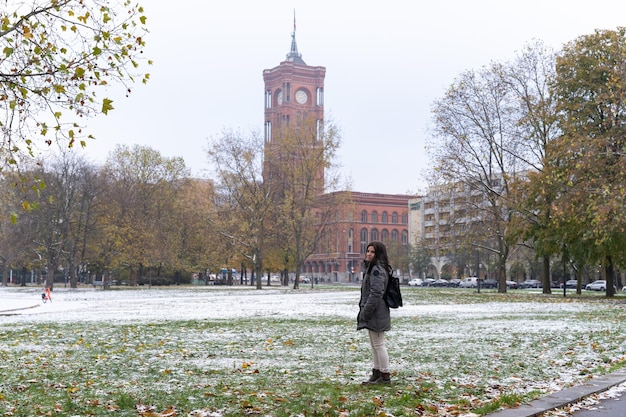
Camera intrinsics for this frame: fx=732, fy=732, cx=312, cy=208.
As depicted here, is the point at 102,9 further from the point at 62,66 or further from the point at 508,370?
the point at 508,370

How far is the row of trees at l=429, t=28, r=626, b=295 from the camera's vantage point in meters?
30.6

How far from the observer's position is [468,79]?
168ft

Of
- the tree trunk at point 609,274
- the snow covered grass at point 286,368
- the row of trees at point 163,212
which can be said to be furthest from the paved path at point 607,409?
the row of trees at point 163,212

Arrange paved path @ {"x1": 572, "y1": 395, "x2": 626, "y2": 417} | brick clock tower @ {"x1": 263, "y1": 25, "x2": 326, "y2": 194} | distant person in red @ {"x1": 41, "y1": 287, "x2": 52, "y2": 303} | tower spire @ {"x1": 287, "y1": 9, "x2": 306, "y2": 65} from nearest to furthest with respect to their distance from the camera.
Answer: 1. paved path @ {"x1": 572, "y1": 395, "x2": 626, "y2": 417}
2. distant person in red @ {"x1": 41, "y1": 287, "x2": 52, "y2": 303}
3. brick clock tower @ {"x1": 263, "y1": 25, "x2": 326, "y2": 194}
4. tower spire @ {"x1": 287, "y1": 9, "x2": 306, "y2": 65}

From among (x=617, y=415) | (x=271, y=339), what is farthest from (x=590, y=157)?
(x=617, y=415)

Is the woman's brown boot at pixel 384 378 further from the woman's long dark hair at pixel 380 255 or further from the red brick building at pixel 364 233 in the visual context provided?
the red brick building at pixel 364 233

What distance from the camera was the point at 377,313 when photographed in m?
9.53

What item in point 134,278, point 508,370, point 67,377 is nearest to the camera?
point 67,377

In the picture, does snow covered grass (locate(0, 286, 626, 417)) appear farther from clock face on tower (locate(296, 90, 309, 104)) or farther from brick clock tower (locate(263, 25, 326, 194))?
clock face on tower (locate(296, 90, 309, 104))

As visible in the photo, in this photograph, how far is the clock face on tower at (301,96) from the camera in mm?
157938

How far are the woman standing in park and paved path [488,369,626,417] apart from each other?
6.67 feet

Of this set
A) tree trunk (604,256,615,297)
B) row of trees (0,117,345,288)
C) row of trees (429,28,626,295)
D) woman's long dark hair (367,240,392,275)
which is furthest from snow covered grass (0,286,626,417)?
row of trees (0,117,345,288)

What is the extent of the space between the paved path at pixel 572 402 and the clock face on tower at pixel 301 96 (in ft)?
493

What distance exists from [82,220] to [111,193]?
12.3 feet
